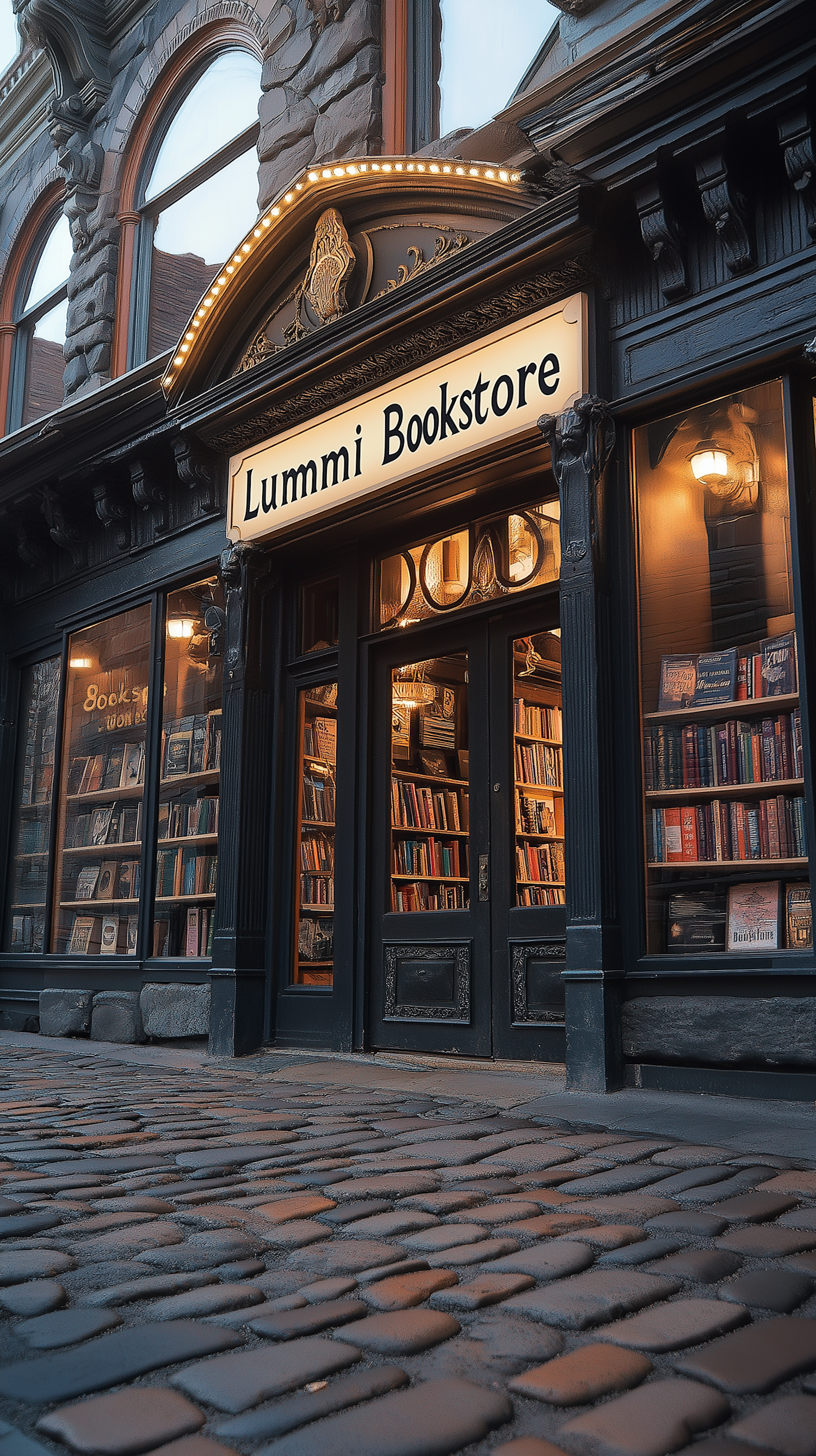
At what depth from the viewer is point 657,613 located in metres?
5.78

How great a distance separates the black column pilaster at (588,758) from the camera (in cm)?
536

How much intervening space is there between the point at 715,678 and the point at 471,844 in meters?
1.81

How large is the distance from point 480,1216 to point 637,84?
484 cm

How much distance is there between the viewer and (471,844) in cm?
672

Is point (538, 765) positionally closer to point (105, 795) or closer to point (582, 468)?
point (582, 468)

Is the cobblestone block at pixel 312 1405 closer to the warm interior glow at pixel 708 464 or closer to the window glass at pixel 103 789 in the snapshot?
the warm interior glow at pixel 708 464

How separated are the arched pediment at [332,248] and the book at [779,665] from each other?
109 inches

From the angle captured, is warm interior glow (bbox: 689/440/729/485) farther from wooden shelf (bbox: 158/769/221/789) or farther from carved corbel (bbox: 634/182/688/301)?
wooden shelf (bbox: 158/769/221/789)

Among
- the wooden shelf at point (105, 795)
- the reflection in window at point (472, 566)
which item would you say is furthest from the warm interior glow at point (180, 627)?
the reflection in window at point (472, 566)

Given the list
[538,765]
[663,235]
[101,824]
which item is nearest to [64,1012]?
[101,824]

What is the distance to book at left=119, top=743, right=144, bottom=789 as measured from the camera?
9.09 m

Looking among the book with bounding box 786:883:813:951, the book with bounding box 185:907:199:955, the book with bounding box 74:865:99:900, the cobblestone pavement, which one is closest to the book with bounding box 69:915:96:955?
the book with bounding box 74:865:99:900

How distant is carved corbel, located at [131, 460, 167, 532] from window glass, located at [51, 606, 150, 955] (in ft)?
2.58

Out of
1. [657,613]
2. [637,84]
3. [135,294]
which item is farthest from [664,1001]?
[135,294]
